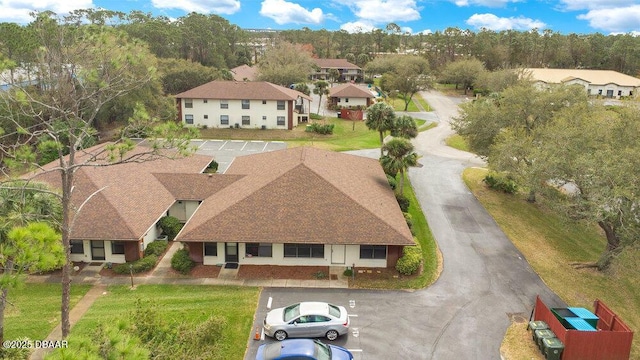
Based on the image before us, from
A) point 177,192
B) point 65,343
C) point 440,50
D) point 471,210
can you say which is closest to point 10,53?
point 177,192

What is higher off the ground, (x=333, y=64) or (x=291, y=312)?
(x=333, y=64)

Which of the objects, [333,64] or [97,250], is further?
[333,64]

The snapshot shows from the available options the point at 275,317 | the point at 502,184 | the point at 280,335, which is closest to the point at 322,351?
the point at 280,335

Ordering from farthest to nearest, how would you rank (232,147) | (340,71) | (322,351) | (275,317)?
(340,71), (232,147), (275,317), (322,351)

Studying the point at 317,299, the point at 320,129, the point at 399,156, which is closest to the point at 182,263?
the point at 317,299

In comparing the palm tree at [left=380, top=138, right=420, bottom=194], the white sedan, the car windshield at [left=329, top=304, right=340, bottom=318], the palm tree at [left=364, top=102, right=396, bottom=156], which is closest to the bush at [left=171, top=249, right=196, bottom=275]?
the white sedan

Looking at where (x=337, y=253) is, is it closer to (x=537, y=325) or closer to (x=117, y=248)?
(x=537, y=325)

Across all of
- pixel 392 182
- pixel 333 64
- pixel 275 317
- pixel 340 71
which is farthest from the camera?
pixel 333 64

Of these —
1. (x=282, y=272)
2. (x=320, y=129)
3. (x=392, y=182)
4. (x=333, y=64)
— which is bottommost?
(x=282, y=272)
